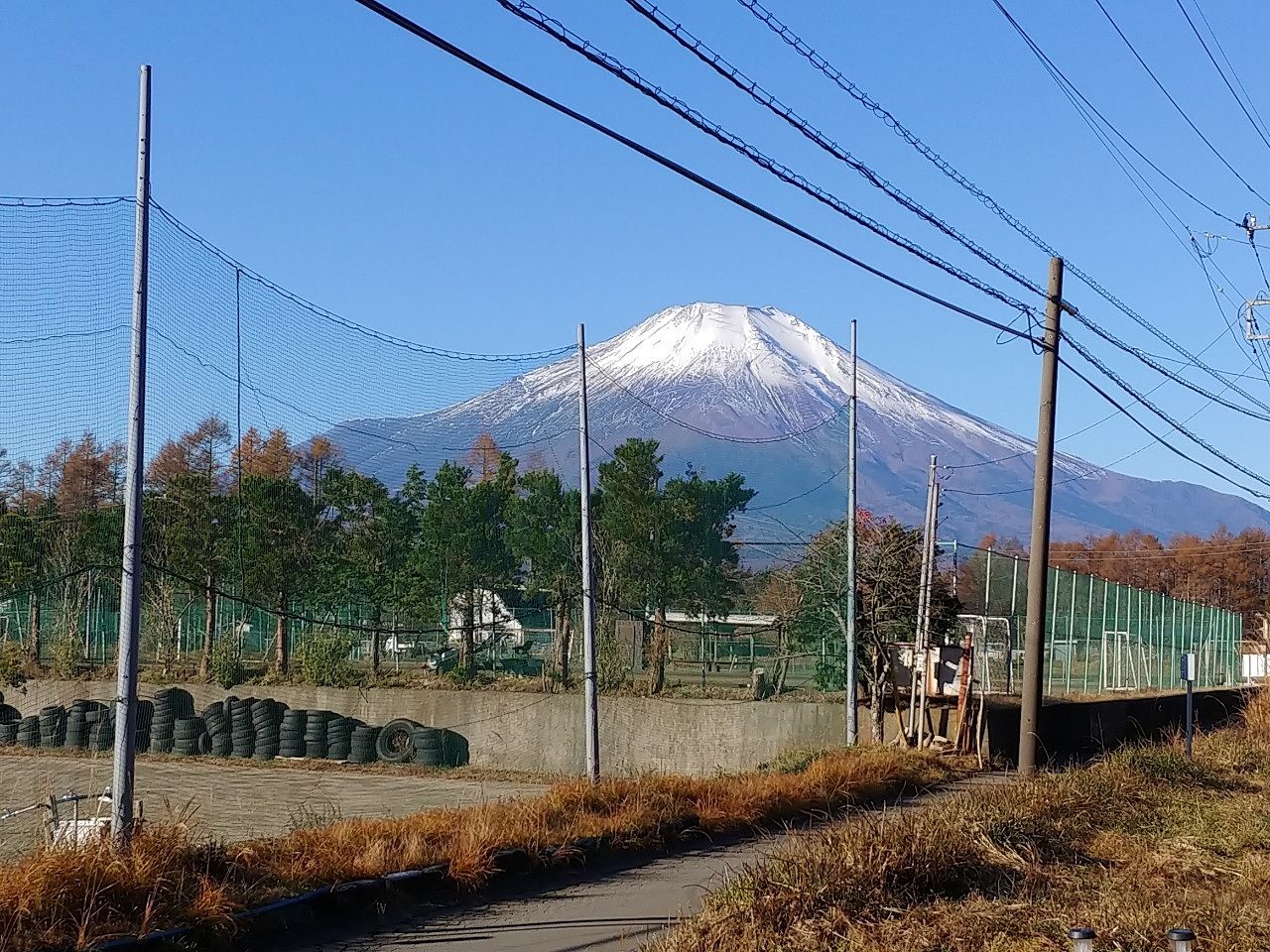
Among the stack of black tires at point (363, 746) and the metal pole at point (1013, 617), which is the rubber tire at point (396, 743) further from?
the metal pole at point (1013, 617)

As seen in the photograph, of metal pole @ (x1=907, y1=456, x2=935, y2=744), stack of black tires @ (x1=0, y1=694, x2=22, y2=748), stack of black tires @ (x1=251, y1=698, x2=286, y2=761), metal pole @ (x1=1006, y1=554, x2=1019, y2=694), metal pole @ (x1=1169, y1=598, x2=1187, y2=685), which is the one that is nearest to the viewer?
metal pole @ (x1=907, y1=456, x2=935, y2=744)

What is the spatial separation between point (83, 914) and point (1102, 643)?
97.4 feet

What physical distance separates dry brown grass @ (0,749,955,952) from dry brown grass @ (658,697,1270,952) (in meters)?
2.38

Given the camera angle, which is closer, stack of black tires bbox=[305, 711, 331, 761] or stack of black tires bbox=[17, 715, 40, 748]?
stack of black tires bbox=[305, 711, 331, 761]

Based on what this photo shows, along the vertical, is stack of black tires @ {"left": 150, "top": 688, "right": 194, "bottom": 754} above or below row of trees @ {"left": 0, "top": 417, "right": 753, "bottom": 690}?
below

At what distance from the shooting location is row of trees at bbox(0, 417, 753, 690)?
28.0 meters

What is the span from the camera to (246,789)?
26.7m

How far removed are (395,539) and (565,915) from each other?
81.1 ft

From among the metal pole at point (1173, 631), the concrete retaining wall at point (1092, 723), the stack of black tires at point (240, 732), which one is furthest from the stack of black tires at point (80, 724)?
the metal pole at point (1173, 631)

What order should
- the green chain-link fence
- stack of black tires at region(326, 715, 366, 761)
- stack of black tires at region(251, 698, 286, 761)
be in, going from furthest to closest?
stack of black tires at region(251, 698, 286, 761), stack of black tires at region(326, 715, 366, 761), the green chain-link fence

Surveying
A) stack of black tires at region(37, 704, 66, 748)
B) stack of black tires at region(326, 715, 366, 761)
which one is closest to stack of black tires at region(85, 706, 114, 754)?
stack of black tires at region(37, 704, 66, 748)

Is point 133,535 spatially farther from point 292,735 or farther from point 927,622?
point 292,735

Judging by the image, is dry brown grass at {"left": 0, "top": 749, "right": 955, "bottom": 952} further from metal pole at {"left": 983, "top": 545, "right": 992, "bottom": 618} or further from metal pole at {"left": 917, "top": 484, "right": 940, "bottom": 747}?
metal pole at {"left": 983, "top": 545, "right": 992, "bottom": 618}

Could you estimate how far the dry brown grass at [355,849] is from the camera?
8352mm
